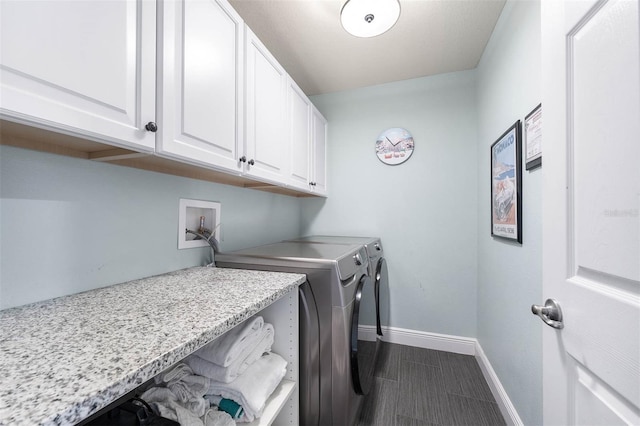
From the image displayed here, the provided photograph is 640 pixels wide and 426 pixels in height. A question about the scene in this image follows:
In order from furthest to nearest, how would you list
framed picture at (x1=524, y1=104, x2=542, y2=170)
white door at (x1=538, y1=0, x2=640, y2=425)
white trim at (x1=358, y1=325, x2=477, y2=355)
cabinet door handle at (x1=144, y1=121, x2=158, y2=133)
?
1. white trim at (x1=358, y1=325, x2=477, y2=355)
2. framed picture at (x1=524, y1=104, x2=542, y2=170)
3. cabinet door handle at (x1=144, y1=121, x2=158, y2=133)
4. white door at (x1=538, y1=0, x2=640, y2=425)

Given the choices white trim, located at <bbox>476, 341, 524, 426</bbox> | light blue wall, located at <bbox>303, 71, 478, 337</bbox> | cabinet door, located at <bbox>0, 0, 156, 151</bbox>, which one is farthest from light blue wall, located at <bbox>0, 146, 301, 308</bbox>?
white trim, located at <bbox>476, 341, 524, 426</bbox>

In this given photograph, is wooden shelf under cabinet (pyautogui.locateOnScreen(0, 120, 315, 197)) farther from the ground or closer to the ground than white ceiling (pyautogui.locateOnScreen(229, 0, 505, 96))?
closer to the ground

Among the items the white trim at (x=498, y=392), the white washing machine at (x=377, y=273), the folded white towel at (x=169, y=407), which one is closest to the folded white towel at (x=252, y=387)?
the folded white towel at (x=169, y=407)

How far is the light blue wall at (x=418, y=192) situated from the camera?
223 cm

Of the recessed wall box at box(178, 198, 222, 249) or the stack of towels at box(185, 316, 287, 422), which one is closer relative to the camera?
the stack of towels at box(185, 316, 287, 422)

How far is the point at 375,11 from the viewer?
1.42 meters

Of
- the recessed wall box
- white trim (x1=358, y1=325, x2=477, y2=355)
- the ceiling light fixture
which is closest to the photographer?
the recessed wall box

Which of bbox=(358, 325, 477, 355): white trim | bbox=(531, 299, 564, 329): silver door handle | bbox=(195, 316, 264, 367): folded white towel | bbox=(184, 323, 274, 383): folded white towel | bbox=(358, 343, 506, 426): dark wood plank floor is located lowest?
bbox=(358, 343, 506, 426): dark wood plank floor

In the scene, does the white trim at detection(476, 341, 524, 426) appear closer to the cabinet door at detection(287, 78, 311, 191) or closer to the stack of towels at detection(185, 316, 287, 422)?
the stack of towels at detection(185, 316, 287, 422)

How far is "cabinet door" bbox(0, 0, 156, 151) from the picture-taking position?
0.53 metres

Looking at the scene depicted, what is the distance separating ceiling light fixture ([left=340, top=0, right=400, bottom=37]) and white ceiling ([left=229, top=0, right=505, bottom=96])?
5.7 inches

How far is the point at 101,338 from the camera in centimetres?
54

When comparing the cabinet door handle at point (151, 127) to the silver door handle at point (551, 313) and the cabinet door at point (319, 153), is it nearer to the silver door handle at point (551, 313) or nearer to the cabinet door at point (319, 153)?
the silver door handle at point (551, 313)

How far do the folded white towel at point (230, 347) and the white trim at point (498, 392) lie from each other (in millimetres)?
1506
